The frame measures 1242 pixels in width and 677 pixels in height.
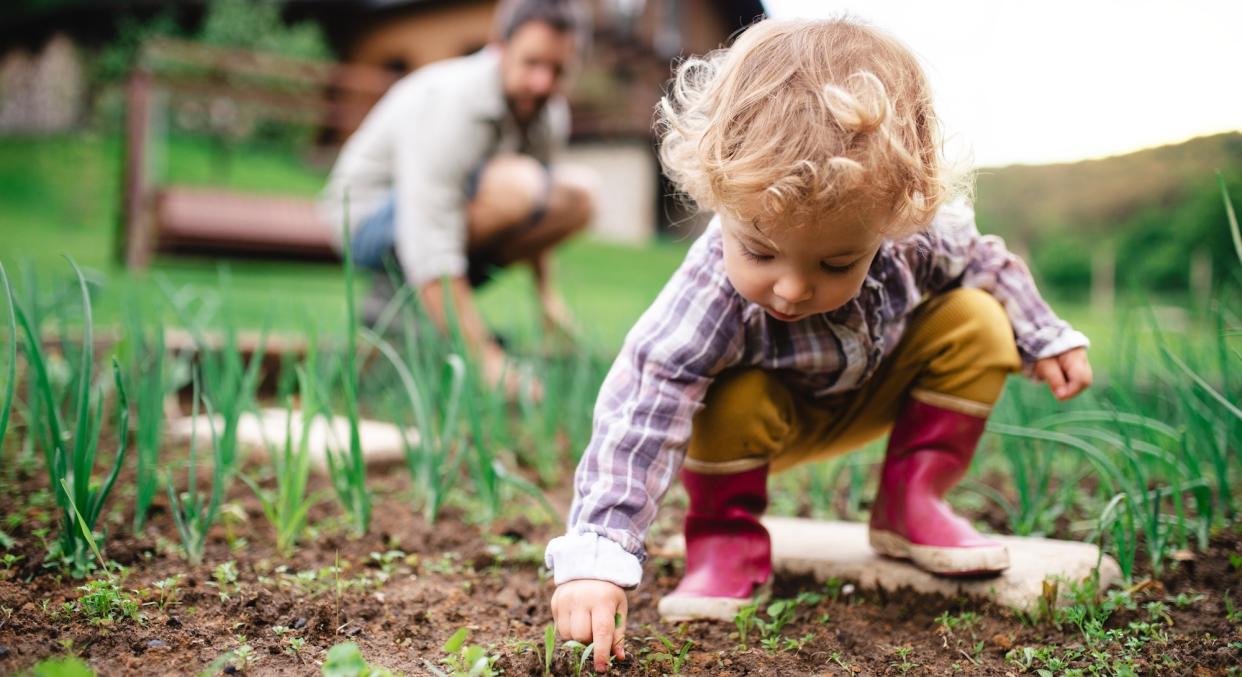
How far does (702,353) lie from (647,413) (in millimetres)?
113

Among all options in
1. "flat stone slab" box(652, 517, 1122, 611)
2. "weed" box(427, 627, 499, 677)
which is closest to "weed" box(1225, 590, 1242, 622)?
"flat stone slab" box(652, 517, 1122, 611)

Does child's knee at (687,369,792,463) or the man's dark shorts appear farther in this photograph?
the man's dark shorts

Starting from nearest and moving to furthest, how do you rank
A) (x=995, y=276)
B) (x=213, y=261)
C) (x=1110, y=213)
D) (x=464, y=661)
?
(x=464, y=661)
(x=995, y=276)
(x=213, y=261)
(x=1110, y=213)

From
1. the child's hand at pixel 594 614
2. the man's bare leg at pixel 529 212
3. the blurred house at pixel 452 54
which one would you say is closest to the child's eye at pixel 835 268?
the child's hand at pixel 594 614

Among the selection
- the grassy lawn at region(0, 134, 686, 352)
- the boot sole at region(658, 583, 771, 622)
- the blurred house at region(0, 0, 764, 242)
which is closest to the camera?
the boot sole at region(658, 583, 771, 622)

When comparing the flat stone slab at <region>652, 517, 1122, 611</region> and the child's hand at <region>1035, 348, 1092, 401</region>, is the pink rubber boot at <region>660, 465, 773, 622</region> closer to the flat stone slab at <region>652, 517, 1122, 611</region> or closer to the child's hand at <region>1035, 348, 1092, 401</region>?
the flat stone slab at <region>652, 517, 1122, 611</region>

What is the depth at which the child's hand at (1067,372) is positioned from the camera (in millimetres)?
1361

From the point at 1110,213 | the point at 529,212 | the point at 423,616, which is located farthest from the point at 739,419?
the point at 1110,213

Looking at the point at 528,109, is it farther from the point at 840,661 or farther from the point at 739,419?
the point at 840,661

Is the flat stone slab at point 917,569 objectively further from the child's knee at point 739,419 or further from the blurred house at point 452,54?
the blurred house at point 452,54

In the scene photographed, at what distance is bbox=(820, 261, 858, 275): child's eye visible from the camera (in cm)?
108

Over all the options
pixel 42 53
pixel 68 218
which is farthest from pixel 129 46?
pixel 68 218

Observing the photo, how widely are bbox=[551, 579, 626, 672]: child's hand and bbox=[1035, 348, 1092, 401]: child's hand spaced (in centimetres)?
76

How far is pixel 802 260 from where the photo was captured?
1057 millimetres
